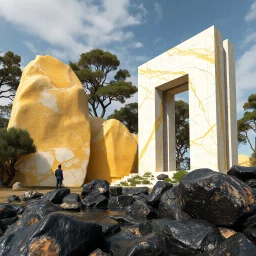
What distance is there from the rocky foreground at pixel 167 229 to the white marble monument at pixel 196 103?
37.5 feet

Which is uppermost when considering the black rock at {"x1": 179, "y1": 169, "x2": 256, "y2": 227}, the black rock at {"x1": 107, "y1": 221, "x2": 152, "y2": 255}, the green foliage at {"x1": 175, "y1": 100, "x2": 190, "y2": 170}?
the green foliage at {"x1": 175, "y1": 100, "x2": 190, "y2": 170}

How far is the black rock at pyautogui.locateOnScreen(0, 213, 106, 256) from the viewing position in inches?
131

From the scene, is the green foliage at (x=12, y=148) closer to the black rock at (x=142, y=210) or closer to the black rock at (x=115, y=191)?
the black rock at (x=115, y=191)

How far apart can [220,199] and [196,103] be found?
14428 mm

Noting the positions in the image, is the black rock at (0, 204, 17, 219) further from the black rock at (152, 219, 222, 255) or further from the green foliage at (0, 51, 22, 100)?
the green foliage at (0, 51, 22, 100)

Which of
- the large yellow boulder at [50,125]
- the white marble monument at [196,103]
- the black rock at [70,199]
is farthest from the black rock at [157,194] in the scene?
the large yellow boulder at [50,125]

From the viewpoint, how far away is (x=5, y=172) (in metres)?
18.3

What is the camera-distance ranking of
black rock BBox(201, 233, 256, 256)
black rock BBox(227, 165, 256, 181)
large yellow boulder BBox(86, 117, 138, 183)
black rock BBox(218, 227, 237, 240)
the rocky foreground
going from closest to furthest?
black rock BBox(201, 233, 256, 256), the rocky foreground, black rock BBox(218, 227, 237, 240), black rock BBox(227, 165, 256, 181), large yellow boulder BBox(86, 117, 138, 183)

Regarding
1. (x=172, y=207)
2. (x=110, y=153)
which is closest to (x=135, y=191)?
(x=172, y=207)

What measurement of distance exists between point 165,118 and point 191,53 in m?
6.04

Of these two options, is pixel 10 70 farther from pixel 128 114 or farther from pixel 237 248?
pixel 237 248

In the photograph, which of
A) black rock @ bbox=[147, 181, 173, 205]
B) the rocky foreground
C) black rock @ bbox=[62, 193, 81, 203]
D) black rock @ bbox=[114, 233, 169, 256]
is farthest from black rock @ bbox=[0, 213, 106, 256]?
black rock @ bbox=[62, 193, 81, 203]

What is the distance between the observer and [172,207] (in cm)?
618

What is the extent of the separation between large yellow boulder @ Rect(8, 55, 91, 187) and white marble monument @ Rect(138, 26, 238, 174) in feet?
17.4
